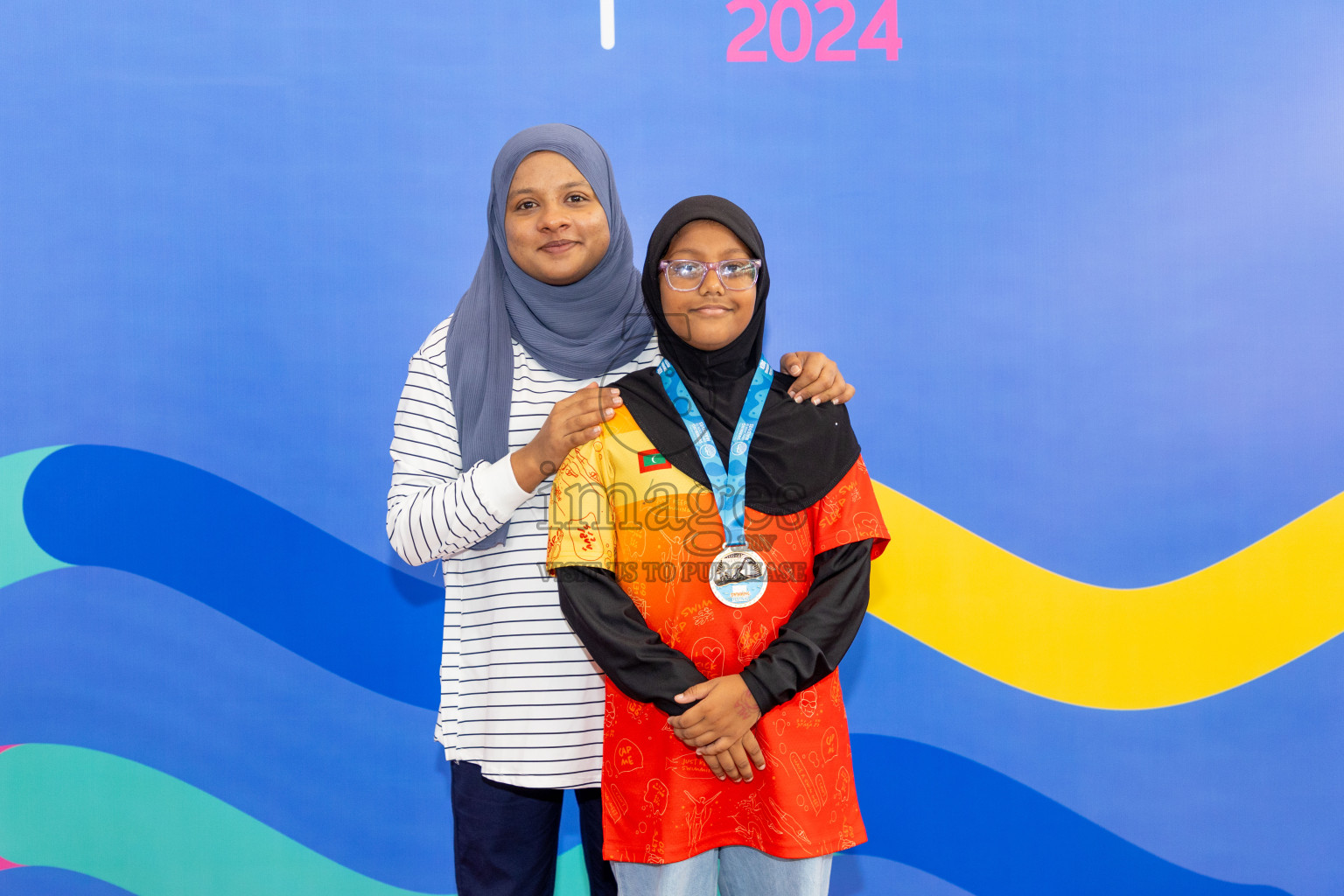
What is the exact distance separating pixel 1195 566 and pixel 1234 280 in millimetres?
718

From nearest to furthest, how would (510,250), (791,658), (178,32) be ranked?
(791,658)
(510,250)
(178,32)

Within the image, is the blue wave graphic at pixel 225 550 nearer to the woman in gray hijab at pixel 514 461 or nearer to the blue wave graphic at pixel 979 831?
the woman in gray hijab at pixel 514 461

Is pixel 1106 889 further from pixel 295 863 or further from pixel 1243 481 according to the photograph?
pixel 295 863

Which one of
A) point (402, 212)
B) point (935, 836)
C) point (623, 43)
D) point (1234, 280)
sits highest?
point (623, 43)

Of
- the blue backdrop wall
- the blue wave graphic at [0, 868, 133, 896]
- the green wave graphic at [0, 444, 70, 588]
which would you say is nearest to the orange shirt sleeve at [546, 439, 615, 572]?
the blue backdrop wall

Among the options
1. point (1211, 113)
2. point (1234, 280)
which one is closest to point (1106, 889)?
point (1234, 280)

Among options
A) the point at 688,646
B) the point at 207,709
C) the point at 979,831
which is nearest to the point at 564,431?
the point at 688,646

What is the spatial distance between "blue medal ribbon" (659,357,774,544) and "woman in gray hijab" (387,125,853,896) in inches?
3.7

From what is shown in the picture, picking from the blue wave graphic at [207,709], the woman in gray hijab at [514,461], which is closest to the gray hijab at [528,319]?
the woman in gray hijab at [514,461]

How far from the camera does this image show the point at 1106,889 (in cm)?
221

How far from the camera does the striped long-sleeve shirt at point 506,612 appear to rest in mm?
1395

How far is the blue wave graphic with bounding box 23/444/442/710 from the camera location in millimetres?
2174

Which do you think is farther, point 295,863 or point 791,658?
point 295,863

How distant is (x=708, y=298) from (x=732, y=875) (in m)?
0.88
